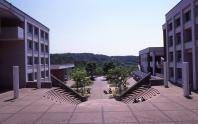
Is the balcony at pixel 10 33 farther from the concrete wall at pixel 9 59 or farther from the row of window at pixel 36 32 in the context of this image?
the row of window at pixel 36 32

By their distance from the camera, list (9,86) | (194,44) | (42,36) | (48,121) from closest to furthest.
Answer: (48,121)
(194,44)
(9,86)
(42,36)

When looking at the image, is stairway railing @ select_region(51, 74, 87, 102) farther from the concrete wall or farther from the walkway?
the walkway

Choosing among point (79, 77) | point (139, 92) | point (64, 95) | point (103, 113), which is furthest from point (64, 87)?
point (79, 77)

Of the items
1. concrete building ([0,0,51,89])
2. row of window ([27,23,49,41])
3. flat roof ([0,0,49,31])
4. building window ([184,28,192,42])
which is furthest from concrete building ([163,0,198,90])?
row of window ([27,23,49,41])

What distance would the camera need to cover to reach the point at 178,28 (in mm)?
43062

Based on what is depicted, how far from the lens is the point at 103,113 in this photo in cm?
1839

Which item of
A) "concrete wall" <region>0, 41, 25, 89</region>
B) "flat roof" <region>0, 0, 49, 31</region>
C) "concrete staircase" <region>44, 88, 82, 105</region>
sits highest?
"flat roof" <region>0, 0, 49, 31</region>

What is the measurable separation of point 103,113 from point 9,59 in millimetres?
26717

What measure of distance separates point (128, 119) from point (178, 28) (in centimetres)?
2946

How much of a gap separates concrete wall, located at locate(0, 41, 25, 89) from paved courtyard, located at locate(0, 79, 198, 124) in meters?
18.6

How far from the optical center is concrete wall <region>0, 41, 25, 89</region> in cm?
4091

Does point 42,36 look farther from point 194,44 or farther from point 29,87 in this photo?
point 194,44

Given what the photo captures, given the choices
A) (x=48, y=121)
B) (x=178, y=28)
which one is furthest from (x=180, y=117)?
(x=178, y=28)

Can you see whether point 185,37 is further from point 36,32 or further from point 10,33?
point 36,32
